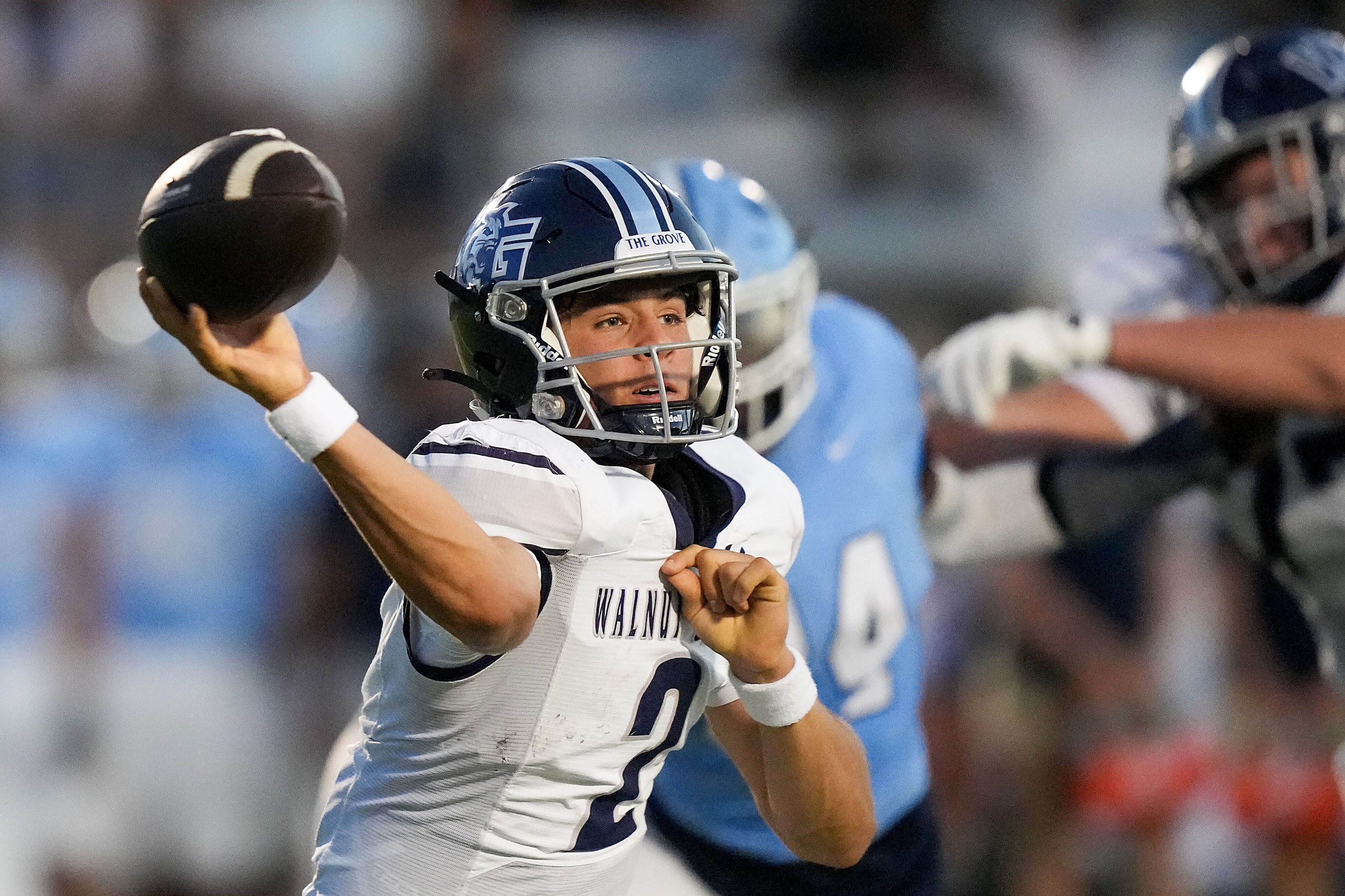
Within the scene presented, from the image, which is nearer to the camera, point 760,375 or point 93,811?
point 760,375

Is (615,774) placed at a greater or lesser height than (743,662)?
lesser

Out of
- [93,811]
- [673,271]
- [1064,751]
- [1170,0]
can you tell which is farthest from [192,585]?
[1170,0]

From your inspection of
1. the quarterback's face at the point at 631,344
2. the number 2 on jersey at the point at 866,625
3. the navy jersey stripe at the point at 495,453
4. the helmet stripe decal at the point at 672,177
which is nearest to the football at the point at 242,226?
the navy jersey stripe at the point at 495,453

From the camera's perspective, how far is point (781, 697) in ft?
6.21

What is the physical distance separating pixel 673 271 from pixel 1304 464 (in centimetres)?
180

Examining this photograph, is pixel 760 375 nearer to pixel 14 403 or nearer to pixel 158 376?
pixel 158 376

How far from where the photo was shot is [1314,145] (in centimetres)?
326

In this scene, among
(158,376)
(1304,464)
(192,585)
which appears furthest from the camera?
(158,376)

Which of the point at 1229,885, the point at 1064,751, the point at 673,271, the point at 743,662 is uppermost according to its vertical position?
the point at 673,271

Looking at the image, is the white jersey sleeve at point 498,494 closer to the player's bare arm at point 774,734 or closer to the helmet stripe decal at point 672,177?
the player's bare arm at point 774,734

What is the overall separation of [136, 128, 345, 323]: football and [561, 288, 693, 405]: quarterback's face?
1.19ft

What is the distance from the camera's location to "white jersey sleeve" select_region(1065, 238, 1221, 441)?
351 cm

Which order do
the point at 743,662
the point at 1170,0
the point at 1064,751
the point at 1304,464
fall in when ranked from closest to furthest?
the point at 743,662 → the point at 1304,464 → the point at 1064,751 → the point at 1170,0

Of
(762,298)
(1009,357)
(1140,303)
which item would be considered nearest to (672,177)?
(762,298)
